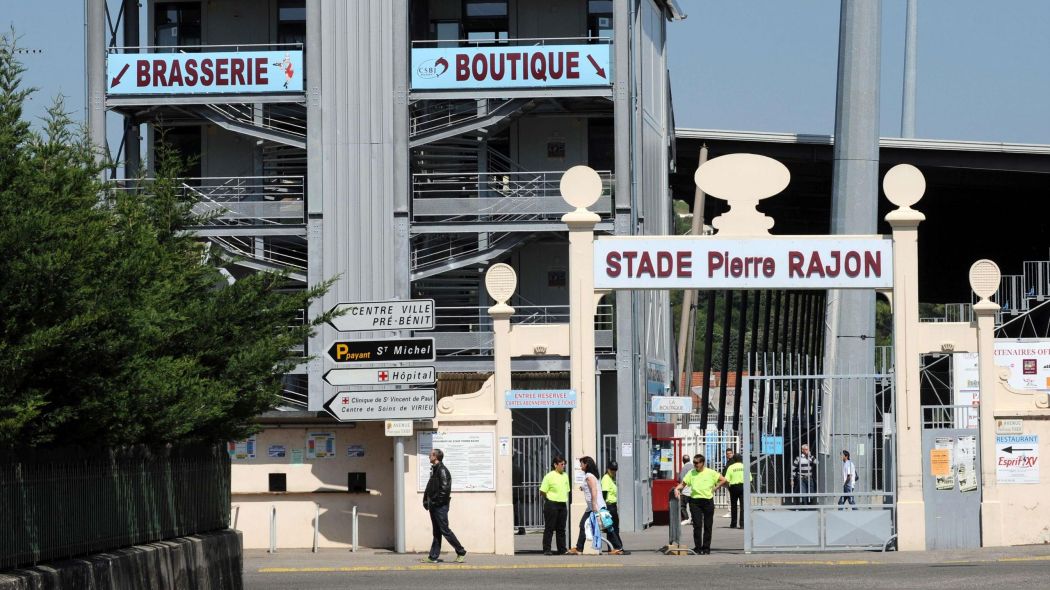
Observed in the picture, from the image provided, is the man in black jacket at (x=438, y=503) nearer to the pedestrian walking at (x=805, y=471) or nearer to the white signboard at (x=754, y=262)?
the white signboard at (x=754, y=262)

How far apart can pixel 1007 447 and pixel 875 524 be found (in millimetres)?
2317

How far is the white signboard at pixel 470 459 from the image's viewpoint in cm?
2425

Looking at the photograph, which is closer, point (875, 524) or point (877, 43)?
point (875, 524)

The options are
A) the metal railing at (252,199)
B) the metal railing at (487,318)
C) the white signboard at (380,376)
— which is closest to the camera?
the white signboard at (380,376)

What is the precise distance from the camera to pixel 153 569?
15195 millimetres

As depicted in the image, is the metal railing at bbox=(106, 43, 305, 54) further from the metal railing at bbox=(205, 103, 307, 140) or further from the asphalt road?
the asphalt road

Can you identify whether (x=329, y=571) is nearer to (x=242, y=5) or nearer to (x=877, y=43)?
(x=877, y=43)

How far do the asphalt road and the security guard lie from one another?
1.63 m

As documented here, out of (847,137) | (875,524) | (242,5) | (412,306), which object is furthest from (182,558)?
(242,5)

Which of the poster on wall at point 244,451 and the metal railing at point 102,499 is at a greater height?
the metal railing at point 102,499

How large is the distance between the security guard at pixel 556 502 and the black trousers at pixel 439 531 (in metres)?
1.73

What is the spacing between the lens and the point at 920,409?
23172mm

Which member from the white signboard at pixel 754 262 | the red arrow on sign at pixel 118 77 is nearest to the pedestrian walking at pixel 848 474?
the white signboard at pixel 754 262

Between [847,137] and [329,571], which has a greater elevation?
[847,137]
